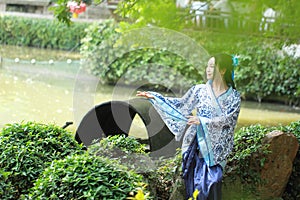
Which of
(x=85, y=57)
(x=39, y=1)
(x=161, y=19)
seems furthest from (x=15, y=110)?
(x=39, y=1)

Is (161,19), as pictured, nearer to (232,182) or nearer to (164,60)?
(232,182)

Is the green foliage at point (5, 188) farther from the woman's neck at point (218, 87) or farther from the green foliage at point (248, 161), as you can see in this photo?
the green foliage at point (248, 161)

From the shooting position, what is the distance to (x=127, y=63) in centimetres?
1476

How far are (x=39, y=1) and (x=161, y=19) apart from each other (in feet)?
86.0

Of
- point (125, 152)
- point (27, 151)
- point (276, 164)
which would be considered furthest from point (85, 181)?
point (276, 164)

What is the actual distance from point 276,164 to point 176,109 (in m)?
1.15

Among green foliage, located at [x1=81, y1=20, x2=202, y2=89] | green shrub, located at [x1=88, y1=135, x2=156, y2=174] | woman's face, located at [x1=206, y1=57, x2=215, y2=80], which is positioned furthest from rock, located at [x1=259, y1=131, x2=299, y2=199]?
green foliage, located at [x1=81, y1=20, x2=202, y2=89]

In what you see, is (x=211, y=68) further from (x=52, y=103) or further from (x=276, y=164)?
(x=52, y=103)

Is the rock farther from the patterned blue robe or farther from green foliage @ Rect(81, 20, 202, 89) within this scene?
green foliage @ Rect(81, 20, 202, 89)

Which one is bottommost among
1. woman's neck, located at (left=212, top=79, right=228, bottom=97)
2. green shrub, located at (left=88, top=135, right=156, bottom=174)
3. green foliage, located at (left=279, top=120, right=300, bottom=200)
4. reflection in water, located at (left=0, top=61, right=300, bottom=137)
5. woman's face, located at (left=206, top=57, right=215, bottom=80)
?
reflection in water, located at (left=0, top=61, right=300, bottom=137)

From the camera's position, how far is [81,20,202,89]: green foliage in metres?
14.2

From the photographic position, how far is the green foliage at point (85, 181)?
380 cm

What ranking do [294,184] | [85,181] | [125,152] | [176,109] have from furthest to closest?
[294,184] < [176,109] < [125,152] < [85,181]

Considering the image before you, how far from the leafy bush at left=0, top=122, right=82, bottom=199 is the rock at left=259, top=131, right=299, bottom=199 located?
5.76 ft
